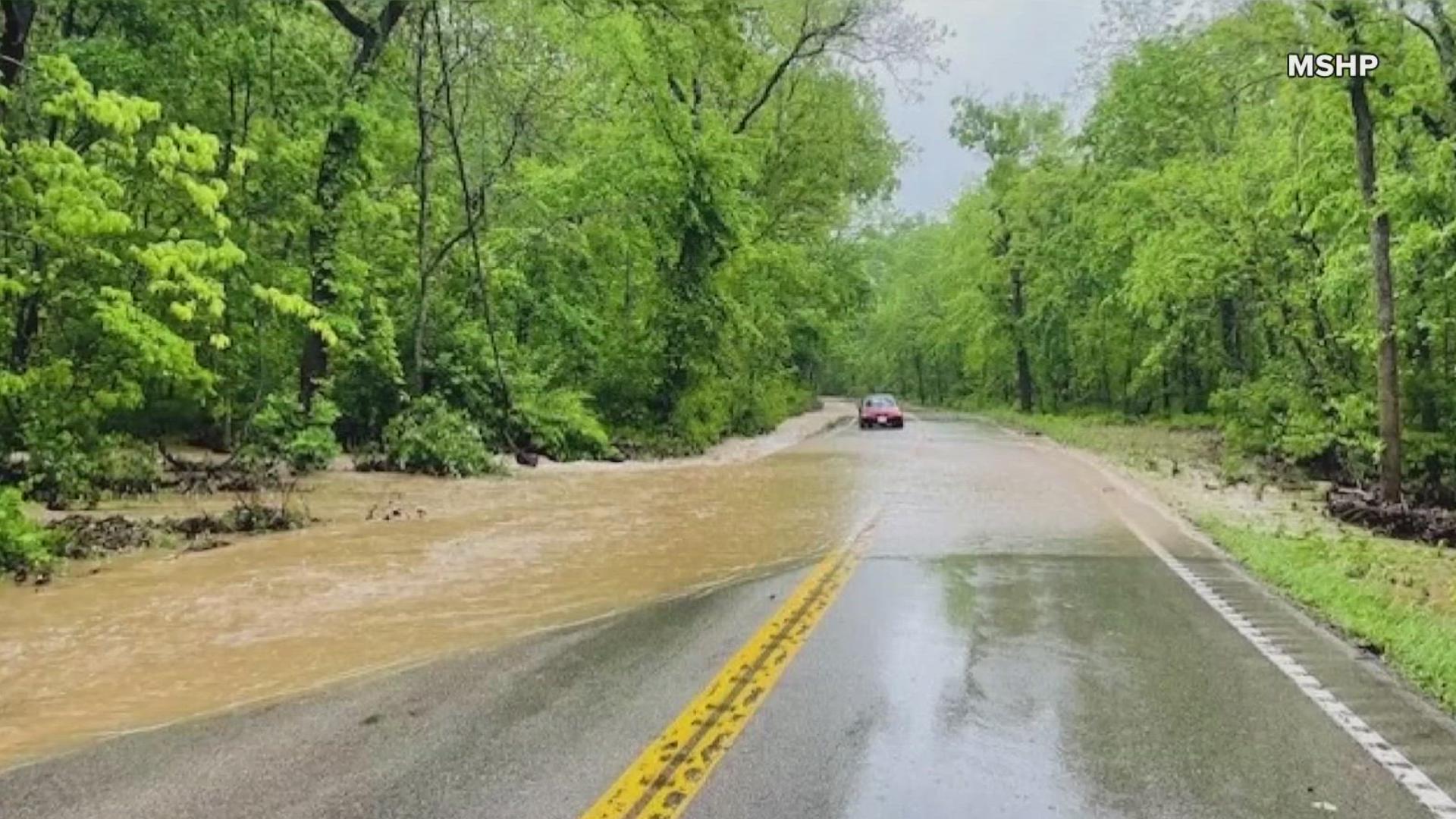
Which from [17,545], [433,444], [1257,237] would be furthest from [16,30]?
[1257,237]

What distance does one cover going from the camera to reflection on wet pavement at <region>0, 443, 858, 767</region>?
263 inches

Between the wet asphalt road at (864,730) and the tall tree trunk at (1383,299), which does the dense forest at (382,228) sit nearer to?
the wet asphalt road at (864,730)

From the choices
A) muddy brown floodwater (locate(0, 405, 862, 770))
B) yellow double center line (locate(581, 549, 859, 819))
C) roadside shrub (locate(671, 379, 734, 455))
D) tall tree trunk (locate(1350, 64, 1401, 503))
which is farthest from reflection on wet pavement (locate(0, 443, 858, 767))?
roadside shrub (locate(671, 379, 734, 455))

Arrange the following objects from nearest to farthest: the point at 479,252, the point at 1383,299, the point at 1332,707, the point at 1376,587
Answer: the point at 1332,707 < the point at 1376,587 < the point at 1383,299 < the point at 479,252

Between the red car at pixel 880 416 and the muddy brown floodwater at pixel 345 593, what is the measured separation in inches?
1096

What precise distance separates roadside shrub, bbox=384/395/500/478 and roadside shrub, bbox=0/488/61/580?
10.7 meters

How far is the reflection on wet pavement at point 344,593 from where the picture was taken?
21.9 ft

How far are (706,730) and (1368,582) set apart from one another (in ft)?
26.1

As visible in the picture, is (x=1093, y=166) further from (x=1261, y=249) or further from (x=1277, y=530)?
(x=1277, y=530)

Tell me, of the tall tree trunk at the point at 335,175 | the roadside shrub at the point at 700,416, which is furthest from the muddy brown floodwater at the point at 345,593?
the roadside shrub at the point at 700,416

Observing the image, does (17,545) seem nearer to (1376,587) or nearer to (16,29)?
(16,29)

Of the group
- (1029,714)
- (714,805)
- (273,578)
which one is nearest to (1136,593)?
(1029,714)

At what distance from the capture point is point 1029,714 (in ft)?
19.1

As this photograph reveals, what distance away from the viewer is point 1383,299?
17.4m
